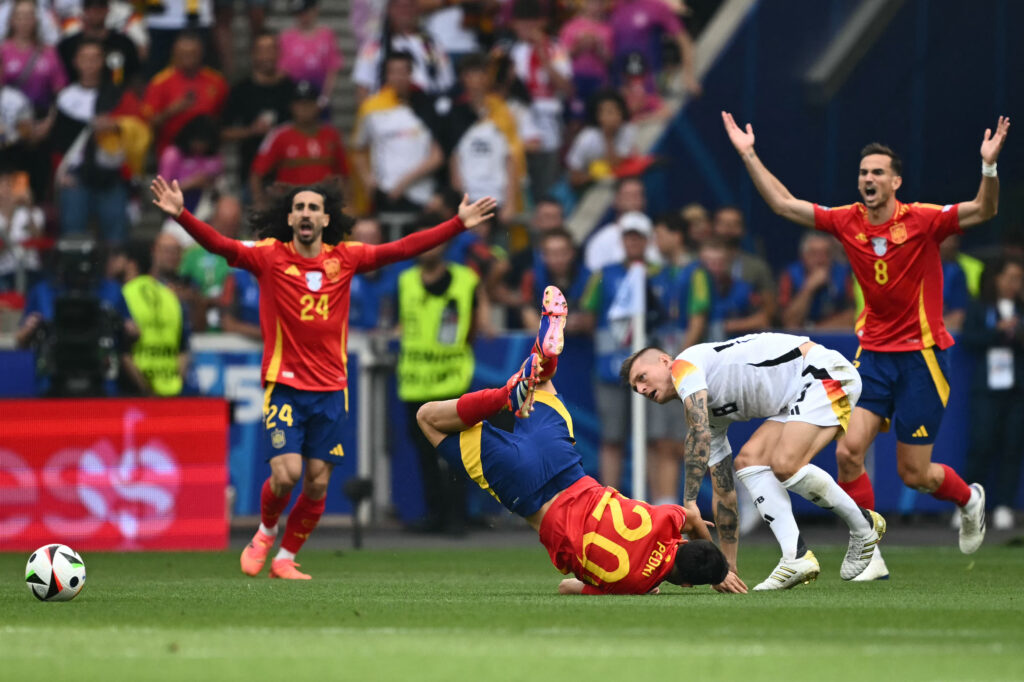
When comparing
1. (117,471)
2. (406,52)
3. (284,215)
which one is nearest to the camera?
(284,215)

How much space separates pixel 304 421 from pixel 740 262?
21.5 feet

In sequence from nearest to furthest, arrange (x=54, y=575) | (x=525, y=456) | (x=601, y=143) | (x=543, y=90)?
(x=54, y=575) < (x=525, y=456) < (x=601, y=143) < (x=543, y=90)

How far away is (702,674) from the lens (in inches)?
247

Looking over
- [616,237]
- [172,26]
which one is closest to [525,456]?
[616,237]

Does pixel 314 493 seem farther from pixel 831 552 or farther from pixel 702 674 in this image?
pixel 702 674

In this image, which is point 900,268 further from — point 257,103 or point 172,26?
point 172,26

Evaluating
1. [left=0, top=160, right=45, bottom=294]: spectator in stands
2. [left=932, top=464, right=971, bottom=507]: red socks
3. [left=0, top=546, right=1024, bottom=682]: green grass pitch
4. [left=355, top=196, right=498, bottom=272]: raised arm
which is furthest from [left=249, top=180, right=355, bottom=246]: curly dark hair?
[left=0, top=160, right=45, bottom=294]: spectator in stands

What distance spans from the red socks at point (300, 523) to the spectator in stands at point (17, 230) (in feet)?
22.5

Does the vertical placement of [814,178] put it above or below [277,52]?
below

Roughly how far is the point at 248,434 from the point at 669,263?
4179 mm

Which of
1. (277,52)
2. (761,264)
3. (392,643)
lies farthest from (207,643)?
(277,52)

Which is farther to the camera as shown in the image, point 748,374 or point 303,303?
point 303,303

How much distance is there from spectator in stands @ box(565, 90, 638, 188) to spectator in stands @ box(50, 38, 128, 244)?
4680 millimetres

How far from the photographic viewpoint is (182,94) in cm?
1872
